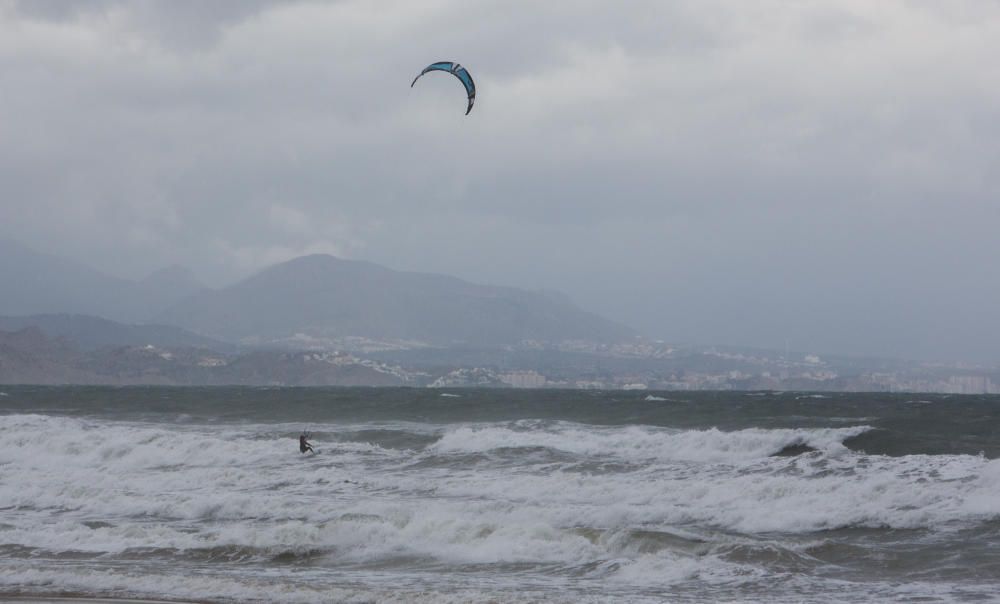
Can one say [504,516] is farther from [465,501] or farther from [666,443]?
[666,443]

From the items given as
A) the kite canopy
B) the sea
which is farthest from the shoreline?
the kite canopy

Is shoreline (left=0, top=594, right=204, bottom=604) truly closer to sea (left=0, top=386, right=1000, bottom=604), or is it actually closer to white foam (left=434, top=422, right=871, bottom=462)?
sea (left=0, top=386, right=1000, bottom=604)

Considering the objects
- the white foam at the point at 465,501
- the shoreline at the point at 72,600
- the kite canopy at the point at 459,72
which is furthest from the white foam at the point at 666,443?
the shoreline at the point at 72,600

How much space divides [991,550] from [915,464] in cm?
742

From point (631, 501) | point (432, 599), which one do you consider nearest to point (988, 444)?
point (631, 501)

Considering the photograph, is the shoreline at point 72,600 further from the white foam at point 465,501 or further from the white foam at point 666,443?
the white foam at point 666,443

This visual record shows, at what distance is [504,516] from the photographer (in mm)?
19969

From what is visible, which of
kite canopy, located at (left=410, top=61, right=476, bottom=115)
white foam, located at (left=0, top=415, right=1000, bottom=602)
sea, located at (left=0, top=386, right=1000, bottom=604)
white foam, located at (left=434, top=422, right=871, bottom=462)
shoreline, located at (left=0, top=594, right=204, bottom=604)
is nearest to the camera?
shoreline, located at (left=0, top=594, right=204, bottom=604)

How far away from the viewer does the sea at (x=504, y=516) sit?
15383 millimetres

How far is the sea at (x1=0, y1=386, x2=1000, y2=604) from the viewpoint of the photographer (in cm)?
1538

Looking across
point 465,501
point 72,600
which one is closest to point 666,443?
point 465,501

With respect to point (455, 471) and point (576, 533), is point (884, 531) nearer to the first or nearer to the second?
point (576, 533)

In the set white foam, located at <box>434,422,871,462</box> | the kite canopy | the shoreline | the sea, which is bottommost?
the shoreline

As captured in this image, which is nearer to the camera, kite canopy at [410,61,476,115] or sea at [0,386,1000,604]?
sea at [0,386,1000,604]
